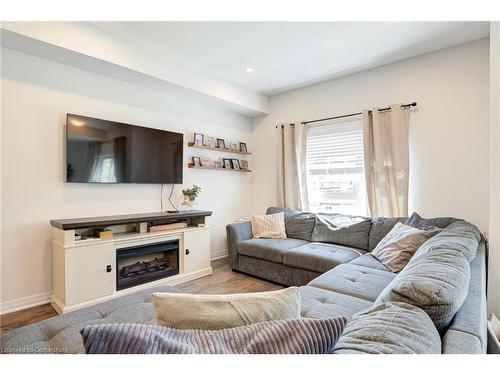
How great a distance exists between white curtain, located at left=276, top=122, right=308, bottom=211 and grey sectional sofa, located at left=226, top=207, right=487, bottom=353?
0.30 m

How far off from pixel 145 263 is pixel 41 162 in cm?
145

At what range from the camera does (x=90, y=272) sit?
2.41 metres

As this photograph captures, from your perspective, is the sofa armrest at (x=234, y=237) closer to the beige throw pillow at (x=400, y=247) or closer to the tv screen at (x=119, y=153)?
the tv screen at (x=119, y=153)

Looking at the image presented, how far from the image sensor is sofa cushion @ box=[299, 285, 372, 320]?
4.81 ft

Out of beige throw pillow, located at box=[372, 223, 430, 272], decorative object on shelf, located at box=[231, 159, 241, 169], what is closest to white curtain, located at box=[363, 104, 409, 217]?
beige throw pillow, located at box=[372, 223, 430, 272]

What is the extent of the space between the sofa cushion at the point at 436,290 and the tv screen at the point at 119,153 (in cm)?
282

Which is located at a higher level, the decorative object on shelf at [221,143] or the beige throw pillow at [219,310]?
the decorative object on shelf at [221,143]

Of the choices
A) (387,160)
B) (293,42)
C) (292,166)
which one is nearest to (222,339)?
(293,42)

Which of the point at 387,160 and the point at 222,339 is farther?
the point at 387,160

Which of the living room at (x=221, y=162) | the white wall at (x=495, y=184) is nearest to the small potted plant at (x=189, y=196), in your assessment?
the living room at (x=221, y=162)

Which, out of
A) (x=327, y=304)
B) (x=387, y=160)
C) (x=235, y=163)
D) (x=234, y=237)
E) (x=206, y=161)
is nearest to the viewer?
(x=327, y=304)

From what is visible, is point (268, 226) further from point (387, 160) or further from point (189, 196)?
point (387, 160)

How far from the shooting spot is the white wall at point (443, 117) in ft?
8.84
